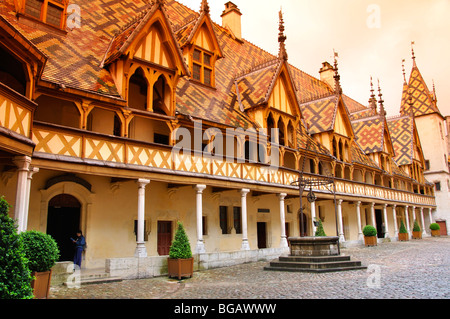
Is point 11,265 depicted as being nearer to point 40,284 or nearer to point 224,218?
point 40,284

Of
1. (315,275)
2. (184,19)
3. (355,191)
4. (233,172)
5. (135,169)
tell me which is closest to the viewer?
(315,275)

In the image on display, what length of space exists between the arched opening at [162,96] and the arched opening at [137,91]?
489mm

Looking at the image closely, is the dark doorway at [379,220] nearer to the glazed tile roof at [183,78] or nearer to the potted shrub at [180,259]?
the glazed tile roof at [183,78]

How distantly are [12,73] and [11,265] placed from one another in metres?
8.50

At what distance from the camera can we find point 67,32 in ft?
51.5

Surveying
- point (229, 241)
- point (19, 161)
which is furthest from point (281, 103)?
point (19, 161)

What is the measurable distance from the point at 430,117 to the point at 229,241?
130 feet

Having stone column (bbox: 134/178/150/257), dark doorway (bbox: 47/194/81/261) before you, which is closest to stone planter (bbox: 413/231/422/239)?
stone column (bbox: 134/178/150/257)

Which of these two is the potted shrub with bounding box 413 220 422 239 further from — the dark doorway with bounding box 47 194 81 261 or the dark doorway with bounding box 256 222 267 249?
the dark doorway with bounding box 47 194 81 261

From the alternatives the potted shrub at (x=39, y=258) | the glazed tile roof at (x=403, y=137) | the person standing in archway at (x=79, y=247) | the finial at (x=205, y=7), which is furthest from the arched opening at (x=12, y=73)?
the glazed tile roof at (x=403, y=137)

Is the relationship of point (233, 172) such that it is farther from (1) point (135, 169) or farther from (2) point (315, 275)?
(2) point (315, 275)

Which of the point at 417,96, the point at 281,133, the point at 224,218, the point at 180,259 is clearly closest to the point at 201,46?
the point at 281,133

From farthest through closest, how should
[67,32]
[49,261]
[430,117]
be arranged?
[430,117] < [67,32] < [49,261]

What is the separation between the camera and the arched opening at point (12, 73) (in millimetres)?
11719
